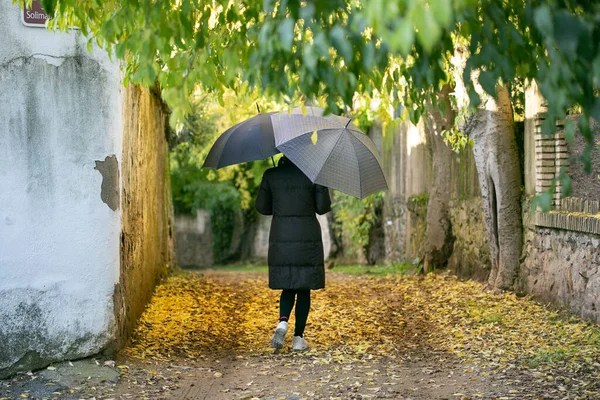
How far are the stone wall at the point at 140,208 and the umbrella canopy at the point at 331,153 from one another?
4.17 feet

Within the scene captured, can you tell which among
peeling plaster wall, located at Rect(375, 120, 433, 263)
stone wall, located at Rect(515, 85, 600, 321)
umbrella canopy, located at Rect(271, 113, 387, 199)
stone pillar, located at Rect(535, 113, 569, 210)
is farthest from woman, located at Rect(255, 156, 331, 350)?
peeling plaster wall, located at Rect(375, 120, 433, 263)

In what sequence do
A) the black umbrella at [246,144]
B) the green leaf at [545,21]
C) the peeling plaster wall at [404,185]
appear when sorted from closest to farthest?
the green leaf at [545,21] → the black umbrella at [246,144] → the peeling plaster wall at [404,185]

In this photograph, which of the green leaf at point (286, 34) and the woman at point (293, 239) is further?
the woman at point (293, 239)

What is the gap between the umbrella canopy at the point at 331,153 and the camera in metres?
6.48

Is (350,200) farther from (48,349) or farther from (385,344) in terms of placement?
(48,349)

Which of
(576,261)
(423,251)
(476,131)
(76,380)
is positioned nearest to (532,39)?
(76,380)

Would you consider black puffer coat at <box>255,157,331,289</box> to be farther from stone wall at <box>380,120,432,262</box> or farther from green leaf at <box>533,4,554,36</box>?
stone wall at <box>380,120,432,262</box>

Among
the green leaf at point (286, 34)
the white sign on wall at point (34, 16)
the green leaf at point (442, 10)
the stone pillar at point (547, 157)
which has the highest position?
the white sign on wall at point (34, 16)

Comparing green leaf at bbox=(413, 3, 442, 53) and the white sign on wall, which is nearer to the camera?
green leaf at bbox=(413, 3, 442, 53)

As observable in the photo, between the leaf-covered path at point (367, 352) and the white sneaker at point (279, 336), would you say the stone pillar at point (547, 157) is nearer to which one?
the leaf-covered path at point (367, 352)

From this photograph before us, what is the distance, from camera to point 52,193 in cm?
587

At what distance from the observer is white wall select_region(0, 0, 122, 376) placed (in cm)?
583

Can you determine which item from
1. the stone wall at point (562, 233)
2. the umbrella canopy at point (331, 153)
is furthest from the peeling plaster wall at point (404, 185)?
the umbrella canopy at point (331, 153)

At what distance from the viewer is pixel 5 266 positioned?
19.1 ft
